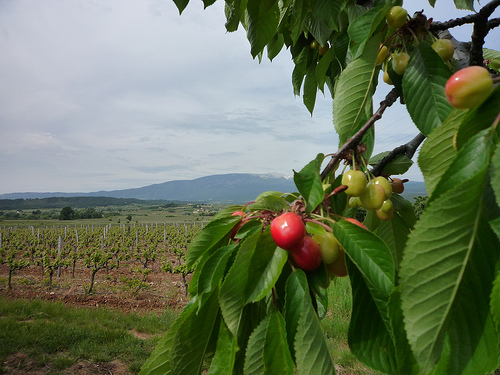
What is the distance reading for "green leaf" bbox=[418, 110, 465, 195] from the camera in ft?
1.43

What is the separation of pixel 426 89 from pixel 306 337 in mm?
547

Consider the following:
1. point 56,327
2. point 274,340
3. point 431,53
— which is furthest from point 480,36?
point 56,327

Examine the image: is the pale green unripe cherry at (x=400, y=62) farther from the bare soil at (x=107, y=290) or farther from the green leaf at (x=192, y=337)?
the bare soil at (x=107, y=290)

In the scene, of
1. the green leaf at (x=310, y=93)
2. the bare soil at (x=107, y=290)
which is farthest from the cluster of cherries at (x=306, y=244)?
the bare soil at (x=107, y=290)

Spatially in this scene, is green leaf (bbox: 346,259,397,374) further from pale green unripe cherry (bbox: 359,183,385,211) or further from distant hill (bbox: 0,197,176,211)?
distant hill (bbox: 0,197,176,211)

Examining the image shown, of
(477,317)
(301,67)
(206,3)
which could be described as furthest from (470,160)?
(301,67)

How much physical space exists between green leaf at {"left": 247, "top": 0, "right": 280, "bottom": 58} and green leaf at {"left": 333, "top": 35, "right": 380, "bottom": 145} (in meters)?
0.28

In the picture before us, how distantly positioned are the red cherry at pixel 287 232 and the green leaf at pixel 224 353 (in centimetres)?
20

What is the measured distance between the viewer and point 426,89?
0.67m

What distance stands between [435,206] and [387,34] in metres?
0.68

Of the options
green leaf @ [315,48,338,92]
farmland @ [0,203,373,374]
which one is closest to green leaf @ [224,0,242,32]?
green leaf @ [315,48,338,92]

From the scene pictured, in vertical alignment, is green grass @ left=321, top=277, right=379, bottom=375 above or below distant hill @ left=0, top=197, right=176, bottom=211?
below

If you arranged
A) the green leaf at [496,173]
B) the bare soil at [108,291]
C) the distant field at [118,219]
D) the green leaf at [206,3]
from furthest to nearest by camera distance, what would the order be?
1. the distant field at [118,219]
2. the bare soil at [108,291]
3. the green leaf at [206,3]
4. the green leaf at [496,173]

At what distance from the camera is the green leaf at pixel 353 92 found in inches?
30.7
